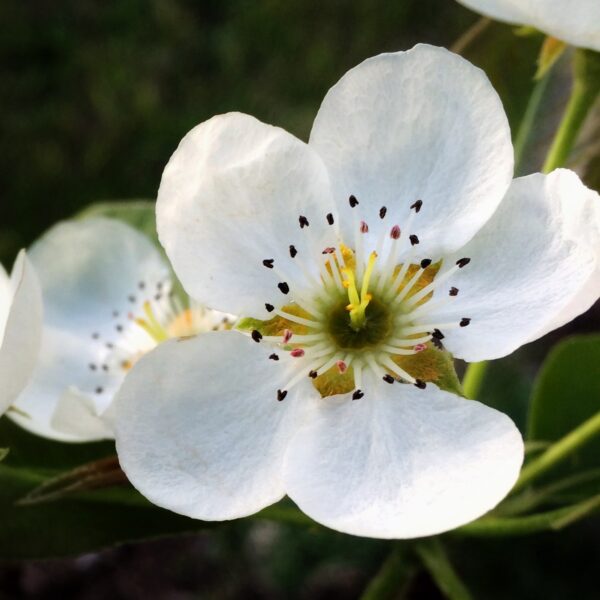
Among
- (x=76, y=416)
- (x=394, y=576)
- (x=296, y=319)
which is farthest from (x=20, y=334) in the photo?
(x=394, y=576)

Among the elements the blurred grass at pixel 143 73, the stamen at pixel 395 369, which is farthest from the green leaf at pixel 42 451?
the blurred grass at pixel 143 73

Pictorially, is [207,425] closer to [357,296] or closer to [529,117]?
[357,296]

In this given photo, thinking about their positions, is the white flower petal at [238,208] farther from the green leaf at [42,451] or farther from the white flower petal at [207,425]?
the green leaf at [42,451]

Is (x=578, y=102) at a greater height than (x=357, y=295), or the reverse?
(x=578, y=102)

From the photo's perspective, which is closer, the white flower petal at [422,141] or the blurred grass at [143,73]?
the white flower petal at [422,141]

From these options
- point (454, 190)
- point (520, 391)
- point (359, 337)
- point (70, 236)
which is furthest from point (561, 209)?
point (520, 391)

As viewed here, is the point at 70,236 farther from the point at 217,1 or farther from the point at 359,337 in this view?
the point at 217,1
